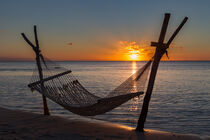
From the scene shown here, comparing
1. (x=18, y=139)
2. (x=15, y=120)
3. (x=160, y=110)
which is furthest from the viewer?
(x=160, y=110)

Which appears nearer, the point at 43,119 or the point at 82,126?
the point at 82,126

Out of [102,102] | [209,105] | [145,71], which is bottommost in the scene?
[209,105]

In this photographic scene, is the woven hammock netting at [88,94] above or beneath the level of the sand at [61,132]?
above

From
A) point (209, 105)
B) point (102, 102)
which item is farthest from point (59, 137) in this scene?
point (209, 105)

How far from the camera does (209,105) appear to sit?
9.31m

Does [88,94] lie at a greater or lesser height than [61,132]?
greater

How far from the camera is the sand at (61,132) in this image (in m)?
4.50

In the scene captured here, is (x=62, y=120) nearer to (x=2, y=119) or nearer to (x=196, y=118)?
(x=2, y=119)

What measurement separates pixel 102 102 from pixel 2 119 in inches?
125

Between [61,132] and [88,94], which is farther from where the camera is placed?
[88,94]

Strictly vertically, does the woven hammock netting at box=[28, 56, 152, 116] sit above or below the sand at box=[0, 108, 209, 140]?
above

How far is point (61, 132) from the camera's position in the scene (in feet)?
15.9

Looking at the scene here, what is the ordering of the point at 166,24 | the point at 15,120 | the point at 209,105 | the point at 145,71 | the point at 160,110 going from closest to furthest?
the point at 166,24 < the point at 145,71 < the point at 15,120 < the point at 160,110 < the point at 209,105

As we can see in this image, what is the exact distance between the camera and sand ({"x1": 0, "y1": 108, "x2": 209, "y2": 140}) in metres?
4.50
